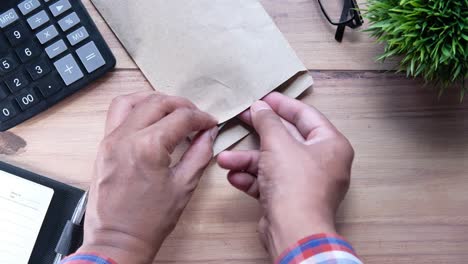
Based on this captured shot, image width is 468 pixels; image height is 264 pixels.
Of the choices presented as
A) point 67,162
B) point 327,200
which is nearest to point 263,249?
point 327,200

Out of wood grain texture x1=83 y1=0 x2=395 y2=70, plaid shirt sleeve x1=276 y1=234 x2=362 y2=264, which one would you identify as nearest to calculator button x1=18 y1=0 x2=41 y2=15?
wood grain texture x1=83 y1=0 x2=395 y2=70

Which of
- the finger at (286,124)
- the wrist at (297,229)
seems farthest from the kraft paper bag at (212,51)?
the wrist at (297,229)

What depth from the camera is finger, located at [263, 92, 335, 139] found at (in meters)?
0.46

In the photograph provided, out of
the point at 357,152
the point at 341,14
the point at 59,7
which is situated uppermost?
the point at 59,7

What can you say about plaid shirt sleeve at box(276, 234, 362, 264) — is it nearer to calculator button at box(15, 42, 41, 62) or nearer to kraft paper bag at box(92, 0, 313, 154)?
kraft paper bag at box(92, 0, 313, 154)

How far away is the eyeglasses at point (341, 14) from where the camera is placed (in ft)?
1.62

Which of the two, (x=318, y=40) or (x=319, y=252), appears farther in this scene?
(x=318, y=40)

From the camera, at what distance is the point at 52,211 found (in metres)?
0.47

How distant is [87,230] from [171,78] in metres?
0.16

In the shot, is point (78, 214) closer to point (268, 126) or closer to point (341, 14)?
point (268, 126)

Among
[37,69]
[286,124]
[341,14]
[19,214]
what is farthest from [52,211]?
[341,14]

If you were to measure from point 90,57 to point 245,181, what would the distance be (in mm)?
A: 193

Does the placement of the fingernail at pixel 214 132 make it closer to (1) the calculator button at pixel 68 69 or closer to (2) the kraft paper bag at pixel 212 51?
(2) the kraft paper bag at pixel 212 51

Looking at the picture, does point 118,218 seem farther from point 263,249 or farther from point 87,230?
point 263,249
